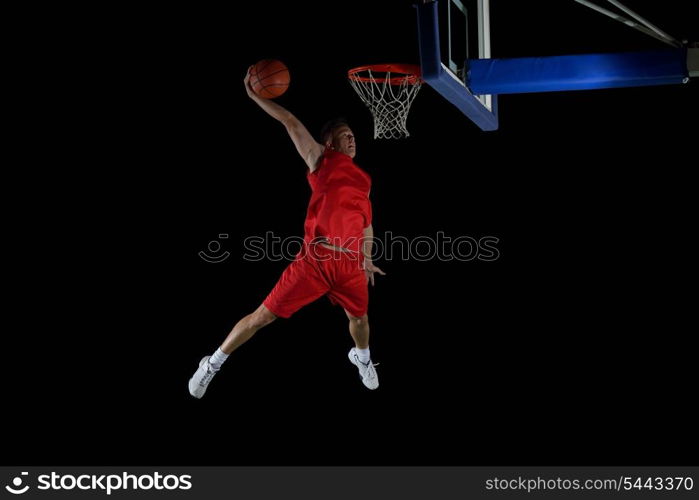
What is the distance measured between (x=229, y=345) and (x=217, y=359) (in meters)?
0.13

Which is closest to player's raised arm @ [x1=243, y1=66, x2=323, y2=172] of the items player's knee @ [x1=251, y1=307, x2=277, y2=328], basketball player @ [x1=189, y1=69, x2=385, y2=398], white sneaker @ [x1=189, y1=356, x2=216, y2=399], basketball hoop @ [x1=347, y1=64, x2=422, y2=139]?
basketball player @ [x1=189, y1=69, x2=385, y2=398]

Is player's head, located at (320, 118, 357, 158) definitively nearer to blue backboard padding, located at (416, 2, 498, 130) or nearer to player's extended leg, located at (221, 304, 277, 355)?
blue backboard padding, located at (416, 2, 498, 130)

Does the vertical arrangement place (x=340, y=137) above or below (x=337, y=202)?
above

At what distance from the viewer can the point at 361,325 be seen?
480cm

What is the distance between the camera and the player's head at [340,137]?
15.2ft

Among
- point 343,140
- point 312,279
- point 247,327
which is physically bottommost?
point 247,327

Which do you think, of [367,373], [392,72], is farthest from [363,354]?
[392,72]

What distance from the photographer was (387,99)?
438 cm

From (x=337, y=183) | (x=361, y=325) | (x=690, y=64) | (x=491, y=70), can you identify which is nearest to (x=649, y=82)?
(x=690, y=64)

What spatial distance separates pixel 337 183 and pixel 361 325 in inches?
36.2

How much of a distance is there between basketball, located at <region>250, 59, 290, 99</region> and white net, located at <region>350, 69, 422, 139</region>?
1.27 feet

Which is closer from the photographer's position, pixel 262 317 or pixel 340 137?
pixel 262 317

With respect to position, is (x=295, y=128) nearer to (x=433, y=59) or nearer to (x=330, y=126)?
(x=330, y=126)

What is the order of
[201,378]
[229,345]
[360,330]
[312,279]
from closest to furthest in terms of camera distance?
[312,279], [229,345], [201,378], [360,330]
